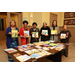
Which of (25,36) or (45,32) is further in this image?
(45,32)

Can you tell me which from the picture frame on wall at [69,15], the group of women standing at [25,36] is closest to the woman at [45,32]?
A: the group of women standing at [25,36]

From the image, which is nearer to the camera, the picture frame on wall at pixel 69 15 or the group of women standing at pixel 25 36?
the group of women standing at pixel 25 36

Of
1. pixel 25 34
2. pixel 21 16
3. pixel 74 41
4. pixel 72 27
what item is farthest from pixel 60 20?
pixel 25 34

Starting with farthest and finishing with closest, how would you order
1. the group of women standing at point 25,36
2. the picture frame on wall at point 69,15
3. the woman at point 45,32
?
the picture frame on wall at point 69,15
the woman at point 45,32
the group of women standing at point 25,36

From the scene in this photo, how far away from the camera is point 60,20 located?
7008mm

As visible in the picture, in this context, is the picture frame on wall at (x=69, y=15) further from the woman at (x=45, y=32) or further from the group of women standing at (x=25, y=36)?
the woman at (x=45, y=32)

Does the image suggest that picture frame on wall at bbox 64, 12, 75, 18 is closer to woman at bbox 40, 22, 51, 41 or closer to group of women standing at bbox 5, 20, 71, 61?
group of women standing at bbox 5, 20, 71, 61

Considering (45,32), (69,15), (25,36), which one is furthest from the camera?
(69,15)

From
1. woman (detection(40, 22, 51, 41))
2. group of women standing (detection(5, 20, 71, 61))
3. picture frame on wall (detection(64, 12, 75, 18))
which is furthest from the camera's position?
picture frame on wall (detection(64, 12, 75, 18))

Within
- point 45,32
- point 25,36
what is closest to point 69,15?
point 45,32

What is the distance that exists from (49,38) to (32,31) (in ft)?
2.94

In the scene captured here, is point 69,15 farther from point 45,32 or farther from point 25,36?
point 25,36

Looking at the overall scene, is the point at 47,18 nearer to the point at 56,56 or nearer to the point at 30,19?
the point at 30,19

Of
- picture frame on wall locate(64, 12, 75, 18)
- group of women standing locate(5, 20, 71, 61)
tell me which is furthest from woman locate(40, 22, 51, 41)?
picture frame on wall locate(64, 12, 75, 18)
